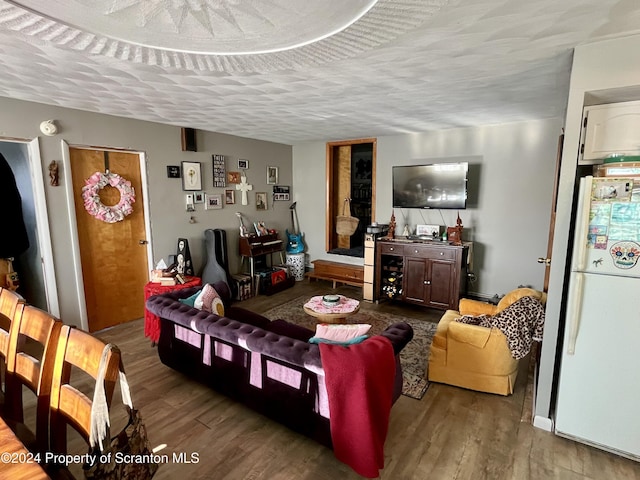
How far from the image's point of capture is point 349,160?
596 cm

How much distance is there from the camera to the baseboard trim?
2.13m

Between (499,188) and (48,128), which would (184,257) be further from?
(499,188)

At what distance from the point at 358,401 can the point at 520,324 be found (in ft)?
4.84

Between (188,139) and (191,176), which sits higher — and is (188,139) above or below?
above

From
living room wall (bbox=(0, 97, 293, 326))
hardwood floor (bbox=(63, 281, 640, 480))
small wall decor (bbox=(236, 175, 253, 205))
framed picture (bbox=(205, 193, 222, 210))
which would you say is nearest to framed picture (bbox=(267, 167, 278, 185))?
living room wall (bbox=(0, 97, 293, 326))

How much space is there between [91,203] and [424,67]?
3.39m

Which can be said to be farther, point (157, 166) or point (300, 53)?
point (157, 166)

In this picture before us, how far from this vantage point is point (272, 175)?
5543 millimetres

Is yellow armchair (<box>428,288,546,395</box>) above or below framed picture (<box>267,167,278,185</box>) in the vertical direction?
below

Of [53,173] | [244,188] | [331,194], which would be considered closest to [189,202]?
[244,188]

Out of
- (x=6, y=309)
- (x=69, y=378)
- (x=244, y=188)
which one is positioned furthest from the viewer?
(x=244, y=188)

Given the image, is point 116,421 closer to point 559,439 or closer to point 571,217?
point 559,439

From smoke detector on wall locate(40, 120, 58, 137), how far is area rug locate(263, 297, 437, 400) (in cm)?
286

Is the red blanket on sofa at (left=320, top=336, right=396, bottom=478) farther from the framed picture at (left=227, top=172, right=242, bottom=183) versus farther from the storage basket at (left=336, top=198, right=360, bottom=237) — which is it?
the storage basket at (left=336, top=198, right=360, bottom=237)
